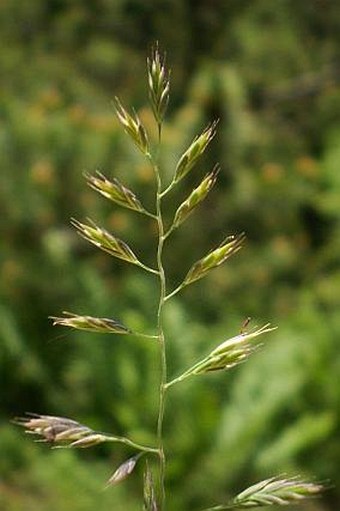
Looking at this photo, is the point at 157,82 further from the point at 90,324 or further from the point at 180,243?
the point at 180,243

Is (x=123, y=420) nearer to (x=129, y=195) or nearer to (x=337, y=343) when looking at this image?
(x=337, y=343)

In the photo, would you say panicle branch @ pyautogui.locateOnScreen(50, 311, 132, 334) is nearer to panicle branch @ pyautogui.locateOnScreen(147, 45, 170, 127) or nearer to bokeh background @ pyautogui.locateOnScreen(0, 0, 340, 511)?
panicle branch @ pyautogui.locateOnScreen(147, 45, 170, 127)

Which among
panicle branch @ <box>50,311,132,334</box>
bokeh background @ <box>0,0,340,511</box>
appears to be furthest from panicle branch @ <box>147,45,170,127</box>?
bokeh background @ <box>0,0,340,511</box>

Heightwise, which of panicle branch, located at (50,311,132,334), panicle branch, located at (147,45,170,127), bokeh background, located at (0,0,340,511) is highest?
bokeh background, located at (0,0,340,511)

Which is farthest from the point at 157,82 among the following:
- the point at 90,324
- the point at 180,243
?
the point at 180,243

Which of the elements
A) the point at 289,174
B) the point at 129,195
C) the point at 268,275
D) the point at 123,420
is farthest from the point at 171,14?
the point at 129,195

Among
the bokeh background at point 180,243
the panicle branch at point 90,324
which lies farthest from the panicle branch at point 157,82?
the bokeh background at point 180,243

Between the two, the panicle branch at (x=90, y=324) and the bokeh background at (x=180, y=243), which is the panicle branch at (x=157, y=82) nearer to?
the panicle branch at (x=90, y=324)

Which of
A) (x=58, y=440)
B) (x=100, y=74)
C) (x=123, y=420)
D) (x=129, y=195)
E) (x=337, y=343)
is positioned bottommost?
(x=58, y=440)

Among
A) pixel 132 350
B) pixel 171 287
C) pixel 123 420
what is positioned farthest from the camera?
pixel 171 287
